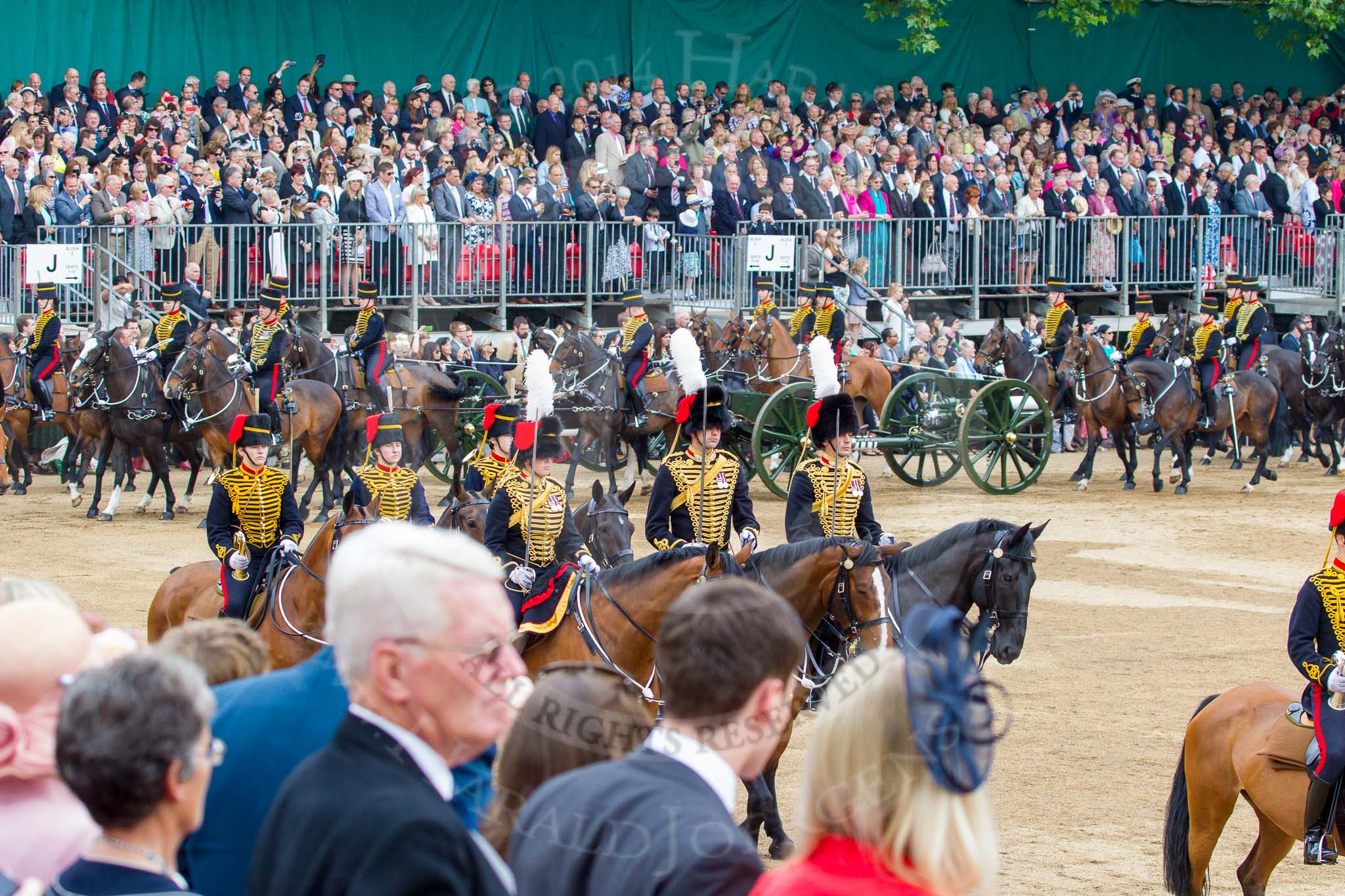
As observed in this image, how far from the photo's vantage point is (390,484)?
10.4 meters

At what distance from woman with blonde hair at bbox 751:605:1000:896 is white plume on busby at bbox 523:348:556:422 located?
21.4 ft

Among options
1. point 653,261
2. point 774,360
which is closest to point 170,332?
point 774,360

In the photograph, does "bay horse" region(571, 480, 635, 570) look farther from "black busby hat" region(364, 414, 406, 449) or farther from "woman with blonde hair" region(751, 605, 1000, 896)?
"woman with blonde hair" region(751, 605, 1000, 896)

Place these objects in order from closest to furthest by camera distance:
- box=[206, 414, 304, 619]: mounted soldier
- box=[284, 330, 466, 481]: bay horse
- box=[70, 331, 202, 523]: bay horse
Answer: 1. box=[206, 414, 304, 619]: mounted soldier
2. box=[70, 331, 202, 523]: bay horse
3. box=[284, 330, 466, 481]: bay horse

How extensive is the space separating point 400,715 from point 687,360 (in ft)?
45.6

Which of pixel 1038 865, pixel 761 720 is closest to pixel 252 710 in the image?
pixel 761 720

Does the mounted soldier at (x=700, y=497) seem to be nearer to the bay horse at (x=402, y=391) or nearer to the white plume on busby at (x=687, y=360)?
the white plume on busby at (x=687, y=360)

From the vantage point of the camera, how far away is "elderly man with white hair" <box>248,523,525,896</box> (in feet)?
7.79

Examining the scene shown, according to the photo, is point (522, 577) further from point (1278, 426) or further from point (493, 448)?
point (1278, 426)

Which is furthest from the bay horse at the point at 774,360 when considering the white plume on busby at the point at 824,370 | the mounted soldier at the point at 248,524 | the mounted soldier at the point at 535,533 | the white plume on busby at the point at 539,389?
the mounted soldier at the point at 248,524

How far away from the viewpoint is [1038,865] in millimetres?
6820

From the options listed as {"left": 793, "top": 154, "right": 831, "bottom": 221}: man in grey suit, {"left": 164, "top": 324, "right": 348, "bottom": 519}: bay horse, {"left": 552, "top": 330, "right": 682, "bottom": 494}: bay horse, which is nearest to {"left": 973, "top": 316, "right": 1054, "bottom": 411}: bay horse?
{"left": 793, "top": 154, "right": 831, "bottom": 221}: man in grey suit

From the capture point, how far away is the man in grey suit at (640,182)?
22.4 meters

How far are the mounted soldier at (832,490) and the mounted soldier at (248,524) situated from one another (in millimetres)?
2722
